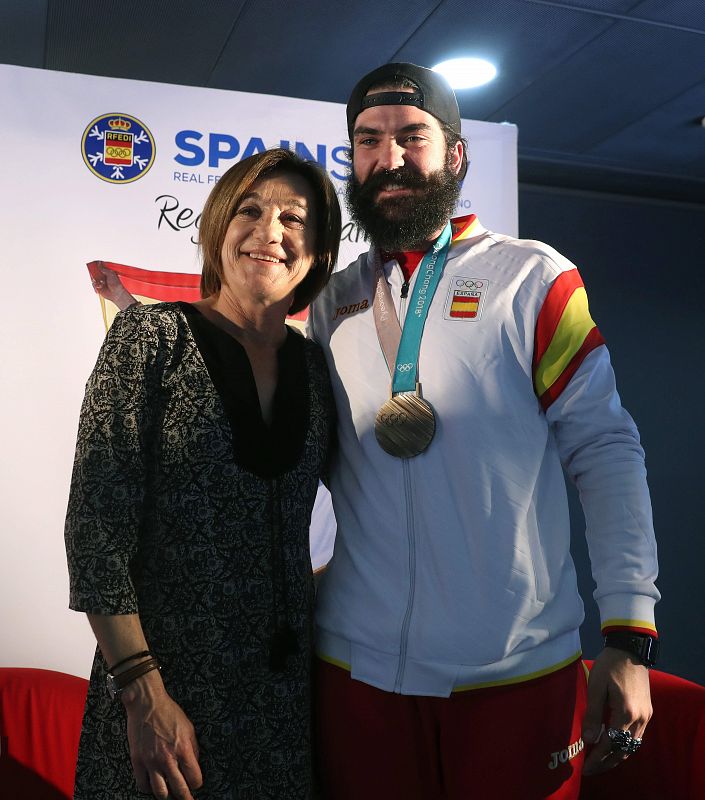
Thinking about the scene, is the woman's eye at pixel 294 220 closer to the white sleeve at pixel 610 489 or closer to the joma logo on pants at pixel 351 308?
the joma logo on pants at pixel 351 308

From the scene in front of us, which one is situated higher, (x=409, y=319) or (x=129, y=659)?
(x=409, y=319)

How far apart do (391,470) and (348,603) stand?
9.6 inches

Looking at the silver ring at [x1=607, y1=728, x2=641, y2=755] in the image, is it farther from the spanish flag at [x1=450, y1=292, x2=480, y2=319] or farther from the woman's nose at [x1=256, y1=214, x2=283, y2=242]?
the woman's nose at [x1=256, y1=214, x2=283, y2=242]

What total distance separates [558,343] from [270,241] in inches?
21.2

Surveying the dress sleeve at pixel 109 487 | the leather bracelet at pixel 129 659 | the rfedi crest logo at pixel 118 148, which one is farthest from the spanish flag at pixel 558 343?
the rfedi crest logo at pixel 118 148

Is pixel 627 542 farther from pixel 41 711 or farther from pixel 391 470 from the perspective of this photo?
pixel 41 711

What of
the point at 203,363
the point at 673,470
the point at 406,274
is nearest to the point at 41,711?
the point at 203,363

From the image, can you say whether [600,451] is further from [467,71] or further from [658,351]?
[658,351]

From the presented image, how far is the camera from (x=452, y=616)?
4.87ft

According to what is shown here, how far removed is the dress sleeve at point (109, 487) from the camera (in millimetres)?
1367

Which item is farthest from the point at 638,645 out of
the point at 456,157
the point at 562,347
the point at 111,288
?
the point at 111,288

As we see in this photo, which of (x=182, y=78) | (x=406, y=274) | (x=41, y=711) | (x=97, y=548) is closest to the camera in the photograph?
(x=97, y=548)

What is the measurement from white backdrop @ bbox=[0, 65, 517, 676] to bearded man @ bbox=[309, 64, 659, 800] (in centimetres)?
133

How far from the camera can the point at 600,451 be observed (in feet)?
4.99
